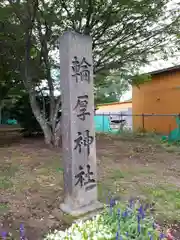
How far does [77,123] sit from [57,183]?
→ 5.38ft

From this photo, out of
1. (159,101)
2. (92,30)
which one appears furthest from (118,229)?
(159,101)

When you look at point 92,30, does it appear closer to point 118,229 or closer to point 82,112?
point 82,112

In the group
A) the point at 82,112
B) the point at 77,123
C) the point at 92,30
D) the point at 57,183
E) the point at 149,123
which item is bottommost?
Result: the point at 57,183

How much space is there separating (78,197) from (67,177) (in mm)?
273

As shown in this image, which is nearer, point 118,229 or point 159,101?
point 118,229

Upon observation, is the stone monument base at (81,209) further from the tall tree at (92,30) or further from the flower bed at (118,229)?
the tall tree at (92,30)

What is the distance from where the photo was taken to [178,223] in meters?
2.80

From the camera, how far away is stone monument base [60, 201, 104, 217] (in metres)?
2.90

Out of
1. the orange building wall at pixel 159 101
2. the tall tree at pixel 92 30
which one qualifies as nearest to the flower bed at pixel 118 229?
the tall tree at pixel 92 30

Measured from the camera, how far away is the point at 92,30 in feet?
23.7

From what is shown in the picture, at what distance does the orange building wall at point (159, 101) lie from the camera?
1059 centimetres

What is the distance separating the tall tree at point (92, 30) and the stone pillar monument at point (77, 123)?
11.1ft

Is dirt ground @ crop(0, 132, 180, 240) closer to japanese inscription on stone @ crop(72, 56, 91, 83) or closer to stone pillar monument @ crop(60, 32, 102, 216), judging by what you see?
stone pillar monument @ crop(60, 32, 102, 216)

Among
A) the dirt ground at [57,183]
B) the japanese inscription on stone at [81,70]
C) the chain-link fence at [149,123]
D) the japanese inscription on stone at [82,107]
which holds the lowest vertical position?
the dirt ground at [57,183]
